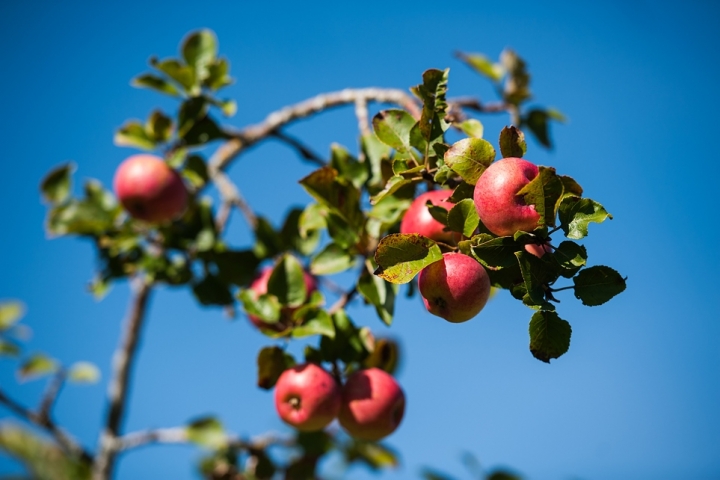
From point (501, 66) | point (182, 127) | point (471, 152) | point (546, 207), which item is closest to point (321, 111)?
point (182, 127)

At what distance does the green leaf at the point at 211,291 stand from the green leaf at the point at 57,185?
27.3 inches

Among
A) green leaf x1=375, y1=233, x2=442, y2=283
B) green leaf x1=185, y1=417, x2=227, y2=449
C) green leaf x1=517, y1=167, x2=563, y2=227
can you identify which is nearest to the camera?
green leaf x1=517, y1=167, x2=563, y2=227

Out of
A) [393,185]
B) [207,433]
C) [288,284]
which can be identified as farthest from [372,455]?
[393,185]

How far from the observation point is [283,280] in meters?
1.64

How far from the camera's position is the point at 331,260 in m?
1.70

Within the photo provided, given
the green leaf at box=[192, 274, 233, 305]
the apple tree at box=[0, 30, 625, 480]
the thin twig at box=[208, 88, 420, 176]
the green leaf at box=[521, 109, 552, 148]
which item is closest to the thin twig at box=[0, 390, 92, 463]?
the apple tree at box=[0, 30, 625, 480]

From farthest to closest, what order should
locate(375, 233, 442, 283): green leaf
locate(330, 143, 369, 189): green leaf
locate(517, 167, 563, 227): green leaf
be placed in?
locate(330, 143, 369, 189): green leaf < locate(375, 233, 442, 283): green leaf < locate(517, 167, 563, 227): green leaf

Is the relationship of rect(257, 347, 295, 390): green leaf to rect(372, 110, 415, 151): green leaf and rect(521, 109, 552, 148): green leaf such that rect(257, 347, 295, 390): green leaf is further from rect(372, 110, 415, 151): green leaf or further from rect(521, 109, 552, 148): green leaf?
rect(521, 109, 552, 148): green leaf

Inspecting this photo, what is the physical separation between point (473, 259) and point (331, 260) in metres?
0.62

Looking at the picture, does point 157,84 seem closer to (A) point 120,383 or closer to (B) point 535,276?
(A) point 120,383

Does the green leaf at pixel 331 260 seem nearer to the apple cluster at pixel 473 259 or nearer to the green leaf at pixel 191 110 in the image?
the apple cluster at pixel 473 259

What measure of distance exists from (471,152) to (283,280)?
0.67 m

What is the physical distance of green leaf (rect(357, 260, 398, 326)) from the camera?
1511mm

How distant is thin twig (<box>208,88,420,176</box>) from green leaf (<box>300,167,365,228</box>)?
41 centimetres
